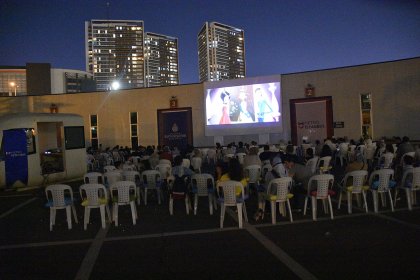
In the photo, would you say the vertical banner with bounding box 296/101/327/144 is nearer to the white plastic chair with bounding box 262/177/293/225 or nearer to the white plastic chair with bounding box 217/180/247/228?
the white plastic chair with bounding box 262/177/293/225

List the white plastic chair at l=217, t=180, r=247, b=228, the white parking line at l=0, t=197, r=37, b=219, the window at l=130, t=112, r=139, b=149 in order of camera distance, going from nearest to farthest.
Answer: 1. the white plastic chair at l=217, t=180, r=247, b=228
2. the white parking line at l=0, t=197, r=37, b=219
3. the window at l=130, t=112, r=139, b=149

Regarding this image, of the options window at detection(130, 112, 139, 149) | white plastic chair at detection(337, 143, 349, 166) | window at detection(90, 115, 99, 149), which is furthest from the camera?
window at detection(90, 115, 99, 149)

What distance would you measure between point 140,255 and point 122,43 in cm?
14425

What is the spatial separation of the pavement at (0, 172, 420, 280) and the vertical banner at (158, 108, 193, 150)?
49.4 feet

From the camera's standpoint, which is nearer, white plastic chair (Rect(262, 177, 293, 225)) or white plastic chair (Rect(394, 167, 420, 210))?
white plastic chair (Rect(262, 177, 293, 225))

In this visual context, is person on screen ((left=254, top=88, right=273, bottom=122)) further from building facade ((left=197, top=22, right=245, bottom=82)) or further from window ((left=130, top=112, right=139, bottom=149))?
building facade ((left=197, top=22, right=245, bottom=82))

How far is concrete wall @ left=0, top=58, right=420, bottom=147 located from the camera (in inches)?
703

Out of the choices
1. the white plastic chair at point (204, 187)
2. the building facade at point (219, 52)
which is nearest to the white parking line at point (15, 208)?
the white plastic chair at point (204, 187)

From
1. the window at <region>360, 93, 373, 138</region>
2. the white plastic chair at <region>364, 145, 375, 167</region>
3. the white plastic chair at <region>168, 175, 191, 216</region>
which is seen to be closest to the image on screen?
the window at <region>360, 93, 373, 138</region>

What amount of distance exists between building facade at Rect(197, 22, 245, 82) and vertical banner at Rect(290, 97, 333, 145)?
119667mm

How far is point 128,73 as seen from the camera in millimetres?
141875

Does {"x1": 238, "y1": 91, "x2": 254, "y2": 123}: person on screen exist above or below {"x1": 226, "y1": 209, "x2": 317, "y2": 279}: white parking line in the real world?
above

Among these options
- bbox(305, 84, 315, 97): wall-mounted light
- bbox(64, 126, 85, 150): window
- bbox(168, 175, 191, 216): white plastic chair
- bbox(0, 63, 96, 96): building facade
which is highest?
bbox(0, 63, 96, 96): building facade

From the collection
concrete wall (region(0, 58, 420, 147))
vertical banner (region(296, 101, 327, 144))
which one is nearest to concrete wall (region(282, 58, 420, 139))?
concrete wall (region(0, 58, 420, 147))
